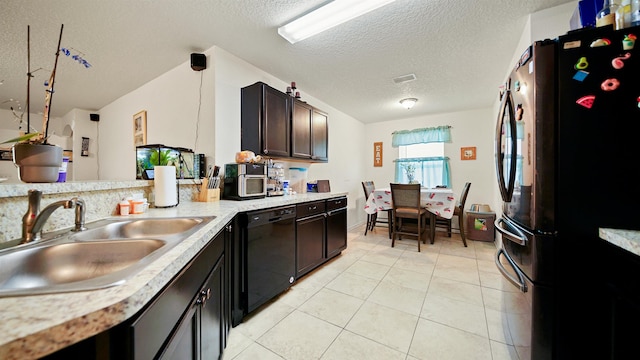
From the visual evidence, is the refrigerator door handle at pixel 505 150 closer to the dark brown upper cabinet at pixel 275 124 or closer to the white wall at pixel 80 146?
the dark brown upper cabinet at pixel 275 124

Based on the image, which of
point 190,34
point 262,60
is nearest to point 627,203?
point 262,60

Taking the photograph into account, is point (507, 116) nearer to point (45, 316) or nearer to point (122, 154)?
point (45, 316)

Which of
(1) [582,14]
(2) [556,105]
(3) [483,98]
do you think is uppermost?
(3) [483,98]

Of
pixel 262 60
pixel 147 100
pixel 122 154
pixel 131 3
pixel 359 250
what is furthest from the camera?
pixel 122 154

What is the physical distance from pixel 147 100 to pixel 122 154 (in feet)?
3.69

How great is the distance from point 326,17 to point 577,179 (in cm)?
191

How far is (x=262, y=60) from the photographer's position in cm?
251

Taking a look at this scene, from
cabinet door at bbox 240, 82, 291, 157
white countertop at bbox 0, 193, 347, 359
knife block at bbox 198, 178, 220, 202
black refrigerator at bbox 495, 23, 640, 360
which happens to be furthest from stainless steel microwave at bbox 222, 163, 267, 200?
black refrigerator at bbox 495, 23, 640, 360

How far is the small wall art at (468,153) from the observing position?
4414mm

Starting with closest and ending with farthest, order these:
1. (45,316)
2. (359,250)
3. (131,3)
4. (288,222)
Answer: (45,316) → (131,3) → (288,222) → (359,250)

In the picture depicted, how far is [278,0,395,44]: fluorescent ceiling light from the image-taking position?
168cm

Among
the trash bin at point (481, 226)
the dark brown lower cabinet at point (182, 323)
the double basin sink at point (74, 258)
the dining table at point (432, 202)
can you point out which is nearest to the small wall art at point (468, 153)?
the trash bin at point (481, 226)

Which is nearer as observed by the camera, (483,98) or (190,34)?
(190,34)

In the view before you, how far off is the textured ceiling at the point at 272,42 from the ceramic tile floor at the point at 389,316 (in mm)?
2110
